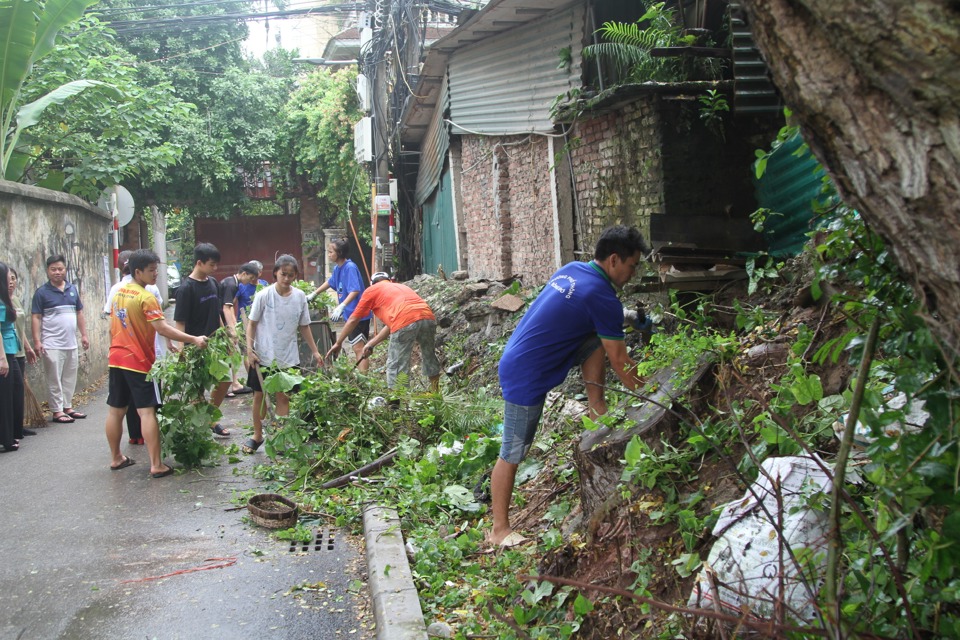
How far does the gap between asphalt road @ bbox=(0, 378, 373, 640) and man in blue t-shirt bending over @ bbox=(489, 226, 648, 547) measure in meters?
1.15

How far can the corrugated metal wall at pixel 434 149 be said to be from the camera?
51.2ft

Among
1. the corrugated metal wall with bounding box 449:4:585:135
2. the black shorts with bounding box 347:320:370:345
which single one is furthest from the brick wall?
the black shorts with bounding box 347:320:370:345

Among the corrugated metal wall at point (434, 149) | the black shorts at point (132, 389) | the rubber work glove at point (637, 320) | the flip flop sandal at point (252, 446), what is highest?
the corrugated metal wall at point (434, 149)

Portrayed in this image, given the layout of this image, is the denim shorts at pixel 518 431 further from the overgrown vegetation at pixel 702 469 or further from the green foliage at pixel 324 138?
the green foliage at pixel 324 138

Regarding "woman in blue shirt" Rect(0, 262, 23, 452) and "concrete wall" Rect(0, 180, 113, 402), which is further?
"concrete wall" Rect(0, 180, 113, 402)

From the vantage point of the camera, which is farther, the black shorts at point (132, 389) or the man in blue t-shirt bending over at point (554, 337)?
the black shorts at point (132, 389)

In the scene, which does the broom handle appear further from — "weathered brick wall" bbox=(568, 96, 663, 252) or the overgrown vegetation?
"weathered brick wall" bbox=(568, 96, 663, 252)

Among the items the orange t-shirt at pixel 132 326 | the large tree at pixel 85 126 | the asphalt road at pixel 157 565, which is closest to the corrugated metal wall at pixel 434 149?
the large tree at pixel 85 126

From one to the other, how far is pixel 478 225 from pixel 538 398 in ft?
31.5

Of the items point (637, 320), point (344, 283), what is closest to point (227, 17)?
point (344, 283)

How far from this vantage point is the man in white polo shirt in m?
10.7

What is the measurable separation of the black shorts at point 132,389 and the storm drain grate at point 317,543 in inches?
99.6

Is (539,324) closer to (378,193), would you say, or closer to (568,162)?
(568,162)

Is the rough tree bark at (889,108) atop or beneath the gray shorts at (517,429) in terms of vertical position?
atop
